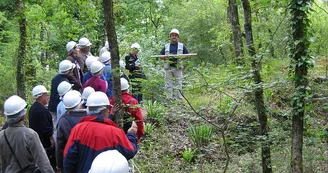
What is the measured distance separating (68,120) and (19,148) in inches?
Result: 29.0

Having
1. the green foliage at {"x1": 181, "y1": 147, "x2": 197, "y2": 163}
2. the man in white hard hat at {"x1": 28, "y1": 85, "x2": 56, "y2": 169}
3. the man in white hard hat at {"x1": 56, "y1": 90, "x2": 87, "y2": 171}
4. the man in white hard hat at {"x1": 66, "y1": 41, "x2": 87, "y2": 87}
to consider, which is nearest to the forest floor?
the green foliage at {"x1": 181, "y1": 147, "x2": 197, "y2": 163}

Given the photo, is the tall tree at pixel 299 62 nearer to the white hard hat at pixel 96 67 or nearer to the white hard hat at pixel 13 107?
the white hard hat at pixel 96 67

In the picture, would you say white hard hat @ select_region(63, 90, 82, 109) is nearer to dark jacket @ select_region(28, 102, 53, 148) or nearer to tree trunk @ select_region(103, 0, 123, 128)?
tree trunk @ select_region(103, 0, 123, 128)

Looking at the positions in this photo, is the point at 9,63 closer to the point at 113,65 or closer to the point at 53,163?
the point at 53,163

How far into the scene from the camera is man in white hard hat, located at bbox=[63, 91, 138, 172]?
4.21m

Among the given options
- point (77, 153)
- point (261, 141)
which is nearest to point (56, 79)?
Result: point (77, 153)

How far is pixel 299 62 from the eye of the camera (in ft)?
18.6

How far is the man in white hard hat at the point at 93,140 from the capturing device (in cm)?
421

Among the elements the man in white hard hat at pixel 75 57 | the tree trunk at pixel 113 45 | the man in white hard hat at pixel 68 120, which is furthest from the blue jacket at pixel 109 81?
the man in white hard hat at pixel 68 120

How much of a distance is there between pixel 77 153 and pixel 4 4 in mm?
12501

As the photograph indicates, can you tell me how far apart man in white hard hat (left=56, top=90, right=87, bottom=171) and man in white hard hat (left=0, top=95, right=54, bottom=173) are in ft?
1.39

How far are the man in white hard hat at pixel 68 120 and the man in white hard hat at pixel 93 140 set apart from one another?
812 millimetres

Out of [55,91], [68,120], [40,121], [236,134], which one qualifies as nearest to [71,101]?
[68,120]

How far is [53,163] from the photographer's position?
6.55 meters
